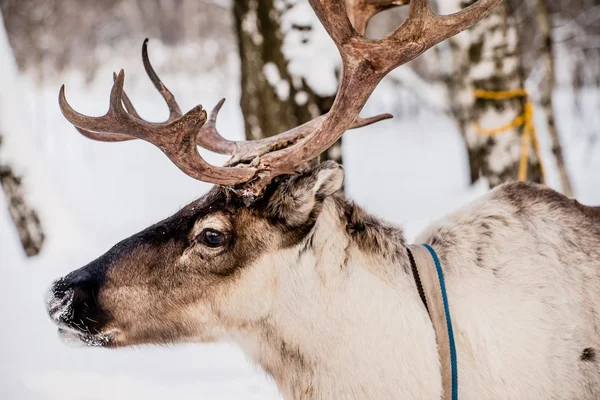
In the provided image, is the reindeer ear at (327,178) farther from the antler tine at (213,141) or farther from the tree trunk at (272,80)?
the tree trunk at (272,80)

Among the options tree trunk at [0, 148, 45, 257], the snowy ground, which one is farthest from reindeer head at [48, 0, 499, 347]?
tree trunk at [0, 148, 45, 257]

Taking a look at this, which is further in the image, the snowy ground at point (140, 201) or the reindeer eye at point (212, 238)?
the snowy ground at point (140, 201)

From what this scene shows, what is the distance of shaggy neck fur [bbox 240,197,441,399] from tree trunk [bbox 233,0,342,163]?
Answer: 7.39 feet

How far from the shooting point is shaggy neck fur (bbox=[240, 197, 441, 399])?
7.11 feet

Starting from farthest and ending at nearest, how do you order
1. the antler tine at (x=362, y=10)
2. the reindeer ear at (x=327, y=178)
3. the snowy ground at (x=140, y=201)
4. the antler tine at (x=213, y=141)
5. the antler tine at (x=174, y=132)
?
the snowy ground at (x=140, y=201)
the antler tine at (x=362, y=10)
the antler tine at (x=213, y=141)
the antler tine at (x=174, y=132)
the reindeer ear at (x=327, y=178)

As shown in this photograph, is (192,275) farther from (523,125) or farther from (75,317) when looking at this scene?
(523,125)

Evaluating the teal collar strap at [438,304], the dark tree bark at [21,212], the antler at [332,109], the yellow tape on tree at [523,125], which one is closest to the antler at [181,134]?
the antler at [332,109]

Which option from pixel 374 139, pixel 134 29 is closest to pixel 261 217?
pixel 374 139

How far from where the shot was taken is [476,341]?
2229 mm

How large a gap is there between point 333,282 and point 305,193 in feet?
1.12

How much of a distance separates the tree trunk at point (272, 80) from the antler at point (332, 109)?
220 centimetres

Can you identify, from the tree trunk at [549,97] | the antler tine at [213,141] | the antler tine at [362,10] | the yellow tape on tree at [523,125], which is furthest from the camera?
the tree trunk at [549,97]

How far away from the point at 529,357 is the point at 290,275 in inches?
35.1

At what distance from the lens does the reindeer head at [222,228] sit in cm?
224
